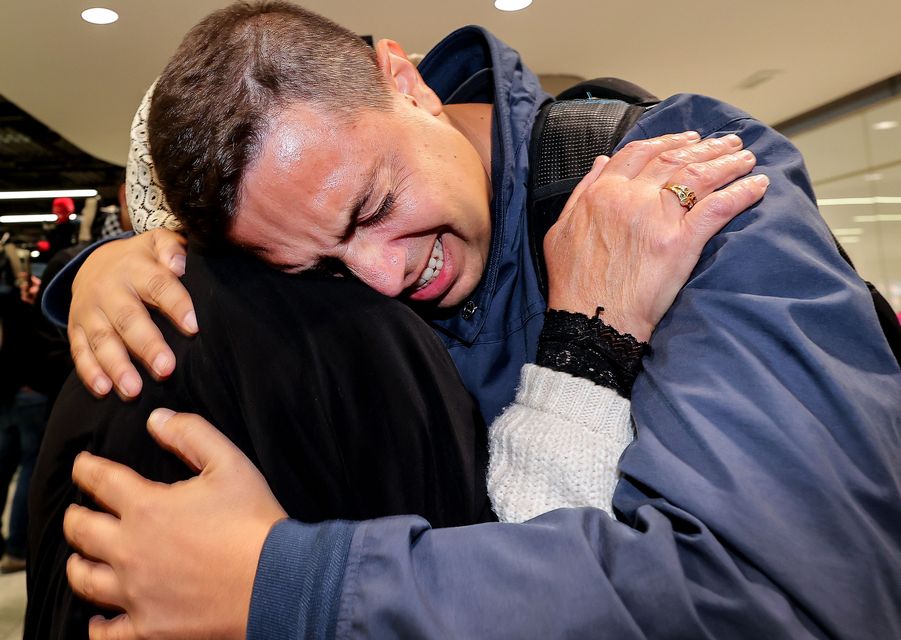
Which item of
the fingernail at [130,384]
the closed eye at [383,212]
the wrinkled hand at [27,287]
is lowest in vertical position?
the wrinkled hand at [27,287]

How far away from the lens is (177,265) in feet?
4.03

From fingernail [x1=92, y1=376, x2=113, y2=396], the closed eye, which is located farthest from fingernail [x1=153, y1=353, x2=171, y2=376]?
the closed eye

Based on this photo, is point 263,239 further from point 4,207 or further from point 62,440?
point 4,207

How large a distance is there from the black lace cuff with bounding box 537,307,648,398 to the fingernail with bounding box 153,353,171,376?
0.47m

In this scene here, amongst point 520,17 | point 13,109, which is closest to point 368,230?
point 520,17

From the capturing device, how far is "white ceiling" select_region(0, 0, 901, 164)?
4.66m

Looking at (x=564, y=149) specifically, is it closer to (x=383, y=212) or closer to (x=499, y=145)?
(x=499, y=145)

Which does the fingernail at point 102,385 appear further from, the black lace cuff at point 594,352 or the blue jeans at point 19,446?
the blue jeans at point 19,446

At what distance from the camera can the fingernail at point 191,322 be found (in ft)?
3.14

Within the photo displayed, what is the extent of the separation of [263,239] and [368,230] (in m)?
0.16

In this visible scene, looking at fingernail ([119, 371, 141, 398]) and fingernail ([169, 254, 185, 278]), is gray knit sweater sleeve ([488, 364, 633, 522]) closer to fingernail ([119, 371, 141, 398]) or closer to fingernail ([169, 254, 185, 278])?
fingernail ([119, 371, 141, 398])

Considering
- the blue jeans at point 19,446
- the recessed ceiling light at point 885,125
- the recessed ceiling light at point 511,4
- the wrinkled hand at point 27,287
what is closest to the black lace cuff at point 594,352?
the blue jeans at point 19,446

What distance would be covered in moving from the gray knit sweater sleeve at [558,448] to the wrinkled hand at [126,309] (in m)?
0.42

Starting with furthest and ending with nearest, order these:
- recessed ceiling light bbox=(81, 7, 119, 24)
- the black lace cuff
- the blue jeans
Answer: recessed ceiling light bbox=(81, 7, 119, 24) → the blue jeans → the black lace cuff
